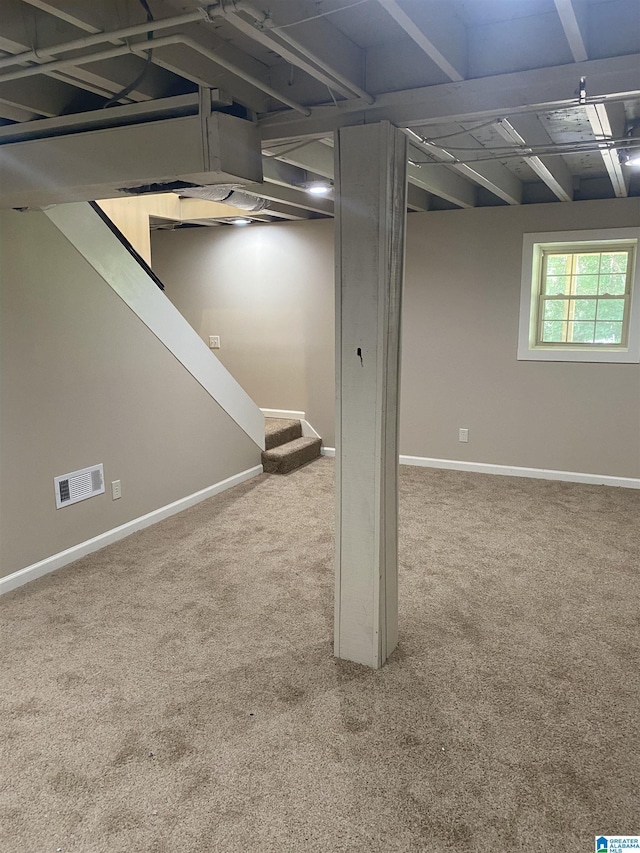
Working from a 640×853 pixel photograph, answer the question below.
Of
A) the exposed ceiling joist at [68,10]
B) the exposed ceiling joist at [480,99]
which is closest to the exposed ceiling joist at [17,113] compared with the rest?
the exposed ceiling joist at [68,10]

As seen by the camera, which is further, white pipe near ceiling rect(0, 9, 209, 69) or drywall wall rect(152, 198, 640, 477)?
drywall wall rect(152, 198, 640, 477)

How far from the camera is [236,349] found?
245 inches

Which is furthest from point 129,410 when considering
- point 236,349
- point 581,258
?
point 581,258

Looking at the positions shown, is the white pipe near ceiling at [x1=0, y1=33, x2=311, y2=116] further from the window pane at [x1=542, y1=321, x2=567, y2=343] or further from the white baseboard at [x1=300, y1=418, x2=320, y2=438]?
the white baseboard at [x1=300, y1=418, x2=320, y2=438]

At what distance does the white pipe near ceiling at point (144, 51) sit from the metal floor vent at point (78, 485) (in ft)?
7.05

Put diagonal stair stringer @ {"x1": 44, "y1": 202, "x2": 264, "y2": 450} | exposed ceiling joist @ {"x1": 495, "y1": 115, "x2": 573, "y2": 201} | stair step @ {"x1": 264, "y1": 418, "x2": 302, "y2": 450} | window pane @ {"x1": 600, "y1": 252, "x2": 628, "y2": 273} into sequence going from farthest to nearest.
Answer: stair step @ {"x1": 264, "y1": 418, "x2": 302, "y2": 450} < window pane @ {"x1": 600, "y1": 252, "x2": 628, "y2": 273} < diagonal stair stringer @ {"x1": 44, "y1": 202, "x2": 264, "y2": 450} < exposed ceiling joist @ {"x1": 495, "y1": 115, "x2": 573, "y2": 201}

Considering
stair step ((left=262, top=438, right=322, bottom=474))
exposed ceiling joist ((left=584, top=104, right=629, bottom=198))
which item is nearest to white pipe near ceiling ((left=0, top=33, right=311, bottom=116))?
exposed ceiling joist ((left=584, top=104, right=629, bottom=198))

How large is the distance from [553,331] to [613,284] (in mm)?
572

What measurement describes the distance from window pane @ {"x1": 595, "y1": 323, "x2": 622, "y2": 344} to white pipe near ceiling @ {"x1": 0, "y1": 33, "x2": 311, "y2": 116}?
3.63 meters

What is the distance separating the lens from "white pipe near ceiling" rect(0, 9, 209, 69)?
1.53m

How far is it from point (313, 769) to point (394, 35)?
8.18 ft

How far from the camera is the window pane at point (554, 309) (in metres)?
5.04

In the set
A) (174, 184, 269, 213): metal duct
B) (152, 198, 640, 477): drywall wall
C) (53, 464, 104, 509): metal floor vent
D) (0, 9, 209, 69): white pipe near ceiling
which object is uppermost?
(0, 9, 209, 69): white pipe near ceiling

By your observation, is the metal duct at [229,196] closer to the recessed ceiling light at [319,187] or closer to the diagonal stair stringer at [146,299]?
the recessed ceiling light at [319,187]
